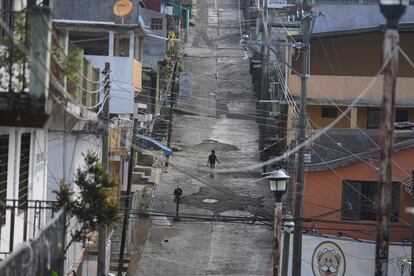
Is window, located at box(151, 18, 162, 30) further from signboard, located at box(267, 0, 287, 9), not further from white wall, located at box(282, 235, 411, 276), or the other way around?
white wall, located at box(282, 235, 411, 276)

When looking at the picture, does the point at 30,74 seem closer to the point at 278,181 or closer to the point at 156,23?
the point at 278,181

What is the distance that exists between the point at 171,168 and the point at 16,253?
101 ft

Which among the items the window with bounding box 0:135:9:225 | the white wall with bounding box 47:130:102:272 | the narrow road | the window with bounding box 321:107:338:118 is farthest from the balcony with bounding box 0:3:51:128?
the window with bounding box 321:107:338:118

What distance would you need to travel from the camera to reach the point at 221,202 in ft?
120

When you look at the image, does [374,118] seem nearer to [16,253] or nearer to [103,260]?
[103,260]

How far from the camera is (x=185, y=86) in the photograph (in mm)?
49188

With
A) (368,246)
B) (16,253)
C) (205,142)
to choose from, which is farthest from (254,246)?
(16,253)

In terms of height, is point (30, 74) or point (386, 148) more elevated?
point (30, 74)

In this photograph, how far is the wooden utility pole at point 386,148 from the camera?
11.0 m

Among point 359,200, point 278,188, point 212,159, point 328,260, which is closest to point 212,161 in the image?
point 212,159

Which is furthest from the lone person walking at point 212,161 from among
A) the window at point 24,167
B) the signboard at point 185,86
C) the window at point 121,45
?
the window at point 24,167

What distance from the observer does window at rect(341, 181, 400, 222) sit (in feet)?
96.7

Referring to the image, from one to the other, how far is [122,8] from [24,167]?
39.5 feet

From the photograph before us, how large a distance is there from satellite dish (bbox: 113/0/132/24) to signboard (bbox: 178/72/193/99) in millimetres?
19792
